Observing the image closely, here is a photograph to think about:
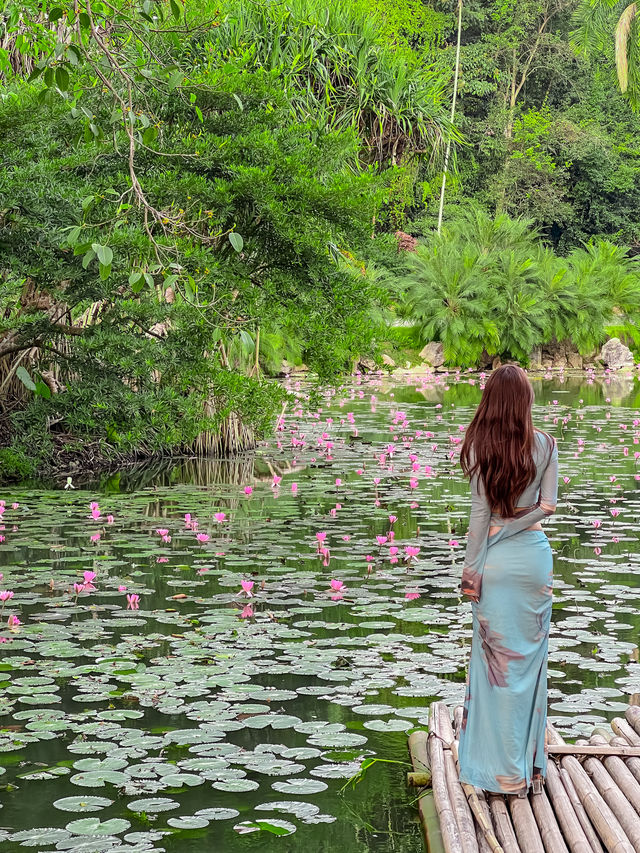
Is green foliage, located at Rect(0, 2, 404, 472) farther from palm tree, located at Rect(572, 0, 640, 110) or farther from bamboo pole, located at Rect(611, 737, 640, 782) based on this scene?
palm tree, located at Rect(572, 0, 640, 110)

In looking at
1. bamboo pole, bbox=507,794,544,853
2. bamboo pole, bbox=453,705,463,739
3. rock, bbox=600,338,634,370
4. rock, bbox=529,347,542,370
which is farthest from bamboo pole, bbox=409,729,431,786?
rock, bbox=600,338,634,370

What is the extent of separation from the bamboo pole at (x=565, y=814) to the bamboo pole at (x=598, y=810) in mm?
50

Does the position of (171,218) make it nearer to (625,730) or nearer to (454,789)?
(454,789)

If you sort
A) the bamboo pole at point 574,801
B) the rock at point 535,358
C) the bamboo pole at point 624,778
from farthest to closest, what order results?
the rock at point 535,358 → the bamboo pole at point 624,778 → the bamboo pole at point 574,801

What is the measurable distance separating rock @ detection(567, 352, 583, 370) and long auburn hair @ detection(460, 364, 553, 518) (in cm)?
2592

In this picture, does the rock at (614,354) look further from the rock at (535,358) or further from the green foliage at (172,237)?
the green foliage at (172,237)

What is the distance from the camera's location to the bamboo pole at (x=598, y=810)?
333 cm

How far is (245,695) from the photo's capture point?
15.8 ft

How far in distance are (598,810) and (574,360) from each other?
26.3 metres

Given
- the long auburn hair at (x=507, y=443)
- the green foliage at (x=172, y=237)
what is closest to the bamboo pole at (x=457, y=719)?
the long auburn hair at (x=507, y=443)

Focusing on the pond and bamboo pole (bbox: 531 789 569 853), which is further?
the pond

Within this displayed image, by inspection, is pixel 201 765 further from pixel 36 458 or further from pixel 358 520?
pixel 36 458

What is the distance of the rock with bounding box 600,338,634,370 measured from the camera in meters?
29.2

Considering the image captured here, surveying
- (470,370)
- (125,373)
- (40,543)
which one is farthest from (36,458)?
(470,370)
